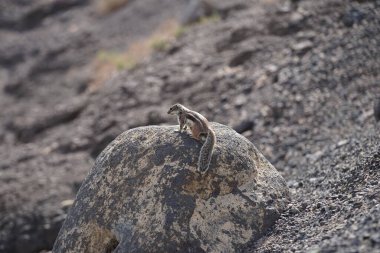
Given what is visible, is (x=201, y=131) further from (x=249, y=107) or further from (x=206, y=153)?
(x=249, y=107)

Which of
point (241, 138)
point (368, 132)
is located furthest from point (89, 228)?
point (368, 132)

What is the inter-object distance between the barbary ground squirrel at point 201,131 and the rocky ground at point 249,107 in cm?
93

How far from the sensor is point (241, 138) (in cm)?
736

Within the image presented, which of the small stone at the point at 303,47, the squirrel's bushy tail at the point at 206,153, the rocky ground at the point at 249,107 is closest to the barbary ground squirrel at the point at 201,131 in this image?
the squirrel's bushy tail at the point at 206,153

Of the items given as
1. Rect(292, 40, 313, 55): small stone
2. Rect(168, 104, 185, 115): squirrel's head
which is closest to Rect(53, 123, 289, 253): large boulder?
Rect(168, 104, 185, 115): squirrel's head

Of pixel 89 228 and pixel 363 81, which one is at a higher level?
pixel 89 228

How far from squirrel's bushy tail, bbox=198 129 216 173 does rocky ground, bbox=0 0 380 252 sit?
0.89 meters

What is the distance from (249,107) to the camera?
13133 millimetres

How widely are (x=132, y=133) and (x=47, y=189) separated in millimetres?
7076

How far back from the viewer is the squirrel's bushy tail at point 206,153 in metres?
6.81

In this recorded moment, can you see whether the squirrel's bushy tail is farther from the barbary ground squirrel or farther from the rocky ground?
the rocky ground

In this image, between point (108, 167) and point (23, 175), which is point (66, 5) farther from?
point (108, 167)

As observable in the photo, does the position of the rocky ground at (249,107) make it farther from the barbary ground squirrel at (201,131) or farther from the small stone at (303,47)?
the barbary ground squirrel at (201,131)

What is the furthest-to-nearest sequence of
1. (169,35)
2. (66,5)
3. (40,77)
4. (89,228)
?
(66,5) < (40,77) < (169,35) < (89,228)
